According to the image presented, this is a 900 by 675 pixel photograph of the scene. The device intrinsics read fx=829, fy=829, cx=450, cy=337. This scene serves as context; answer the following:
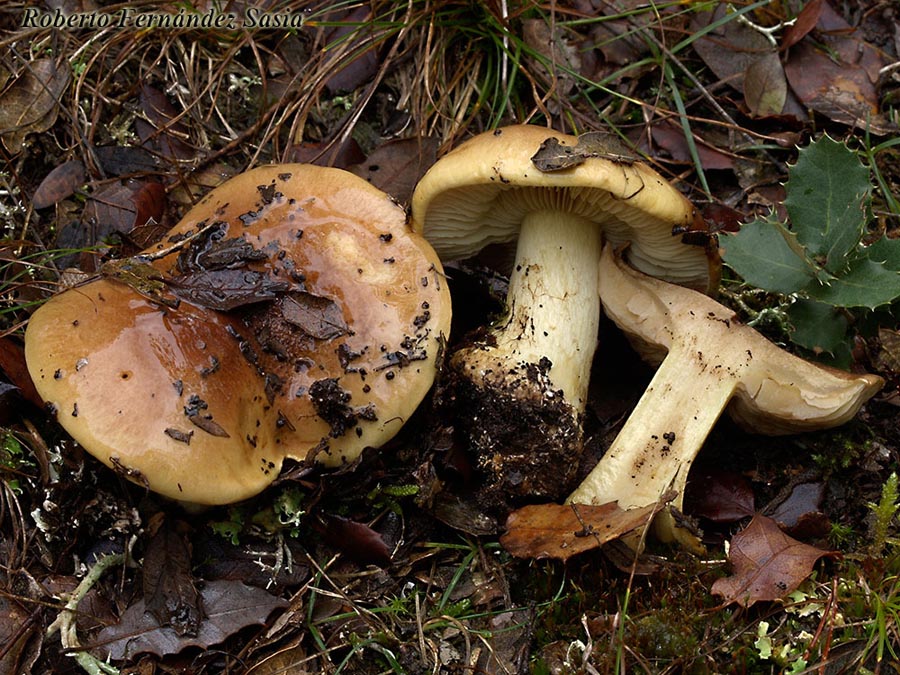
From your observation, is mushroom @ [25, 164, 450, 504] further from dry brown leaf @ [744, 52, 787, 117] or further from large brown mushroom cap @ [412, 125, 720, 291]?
dry brown leaf @ [744, 52, 787, 117]

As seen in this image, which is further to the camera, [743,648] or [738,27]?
[738,27]

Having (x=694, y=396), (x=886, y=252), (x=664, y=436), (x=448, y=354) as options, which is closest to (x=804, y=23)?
(x=886, y=252)

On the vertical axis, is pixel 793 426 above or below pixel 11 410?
above

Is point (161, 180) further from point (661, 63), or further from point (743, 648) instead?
point (743, 648)

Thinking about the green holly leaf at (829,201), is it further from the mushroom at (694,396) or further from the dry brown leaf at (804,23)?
the dry brown leaf at (804,23)

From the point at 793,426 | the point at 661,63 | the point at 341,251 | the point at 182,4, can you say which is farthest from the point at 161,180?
the point at 793,426
